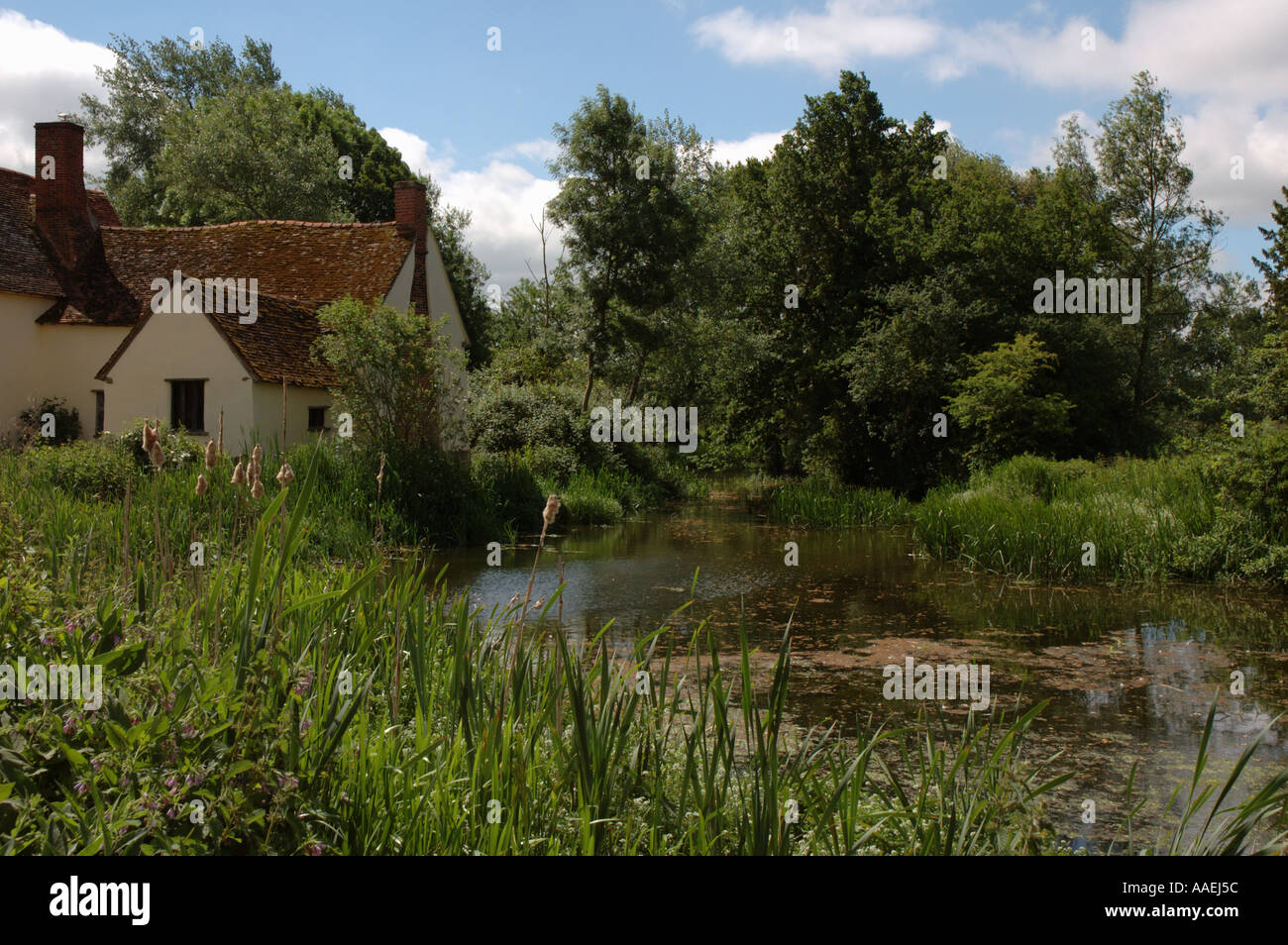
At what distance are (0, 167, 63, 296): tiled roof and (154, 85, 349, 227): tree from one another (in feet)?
30.8

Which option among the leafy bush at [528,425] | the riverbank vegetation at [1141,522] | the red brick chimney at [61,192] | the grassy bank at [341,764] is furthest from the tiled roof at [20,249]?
the grassy bank at [341,764]

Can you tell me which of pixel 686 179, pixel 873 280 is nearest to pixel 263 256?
pixel 686 179

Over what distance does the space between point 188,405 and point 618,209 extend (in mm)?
14546

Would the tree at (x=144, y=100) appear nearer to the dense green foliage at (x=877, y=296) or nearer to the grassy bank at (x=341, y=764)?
the dense green foliage at (x=877, y=296)

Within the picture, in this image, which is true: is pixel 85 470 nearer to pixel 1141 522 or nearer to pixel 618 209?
pixel 1141 522

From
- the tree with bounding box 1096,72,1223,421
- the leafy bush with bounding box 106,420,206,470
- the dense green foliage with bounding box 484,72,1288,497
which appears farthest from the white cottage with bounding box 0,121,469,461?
the tree with bounding box 1096,72,1223,421

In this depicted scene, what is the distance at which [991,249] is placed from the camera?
28.1m

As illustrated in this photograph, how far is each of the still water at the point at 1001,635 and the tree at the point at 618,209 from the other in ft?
45.3

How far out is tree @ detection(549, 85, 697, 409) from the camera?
30.0 metres

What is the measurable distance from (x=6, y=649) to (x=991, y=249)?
2848 cm

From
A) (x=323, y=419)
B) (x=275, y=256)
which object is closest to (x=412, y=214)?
(x=275, y=256)

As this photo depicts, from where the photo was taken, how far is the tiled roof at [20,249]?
24.0m

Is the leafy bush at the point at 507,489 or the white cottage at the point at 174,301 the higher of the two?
the white cottage at the point at 174,301

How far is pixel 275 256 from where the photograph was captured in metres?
28.1
